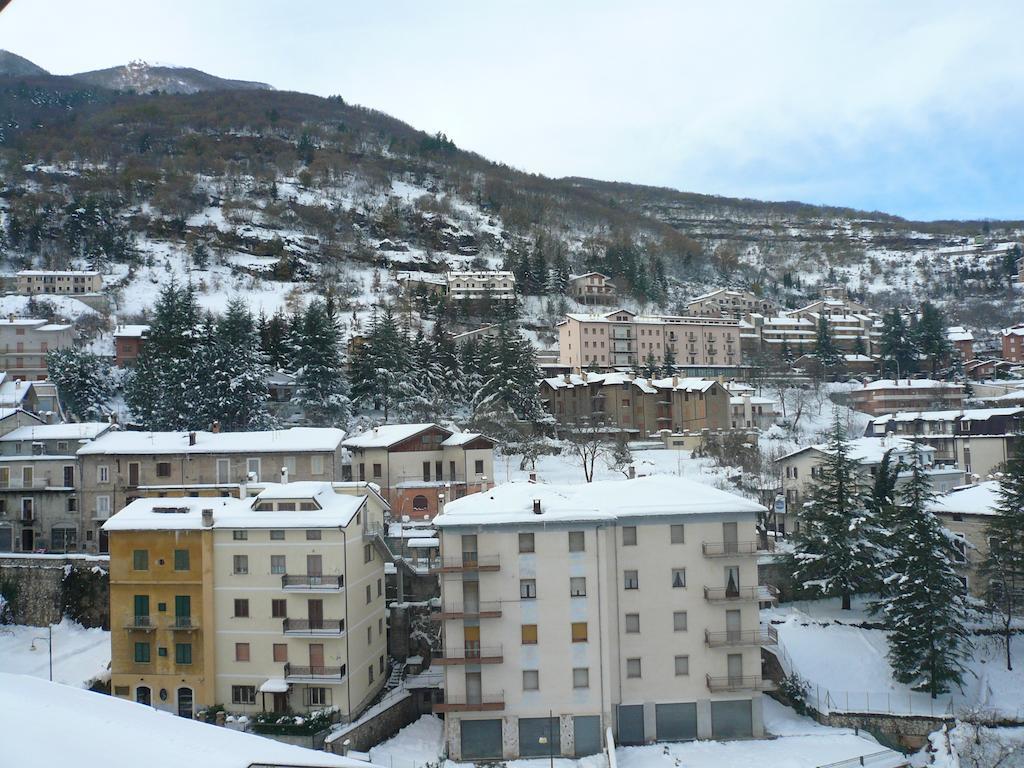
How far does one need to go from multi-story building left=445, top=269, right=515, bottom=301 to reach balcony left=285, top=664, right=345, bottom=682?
275 ft

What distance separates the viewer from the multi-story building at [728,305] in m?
123

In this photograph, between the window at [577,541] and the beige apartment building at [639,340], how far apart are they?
66.4 meters

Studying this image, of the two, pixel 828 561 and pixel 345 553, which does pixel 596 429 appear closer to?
pixel 828 561

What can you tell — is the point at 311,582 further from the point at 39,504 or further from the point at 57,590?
the point at 39,504

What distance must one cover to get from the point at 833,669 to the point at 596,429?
36.4m

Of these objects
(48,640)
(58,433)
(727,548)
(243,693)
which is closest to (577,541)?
(727,548)

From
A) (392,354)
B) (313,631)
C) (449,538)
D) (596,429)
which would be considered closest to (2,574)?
(313,631)

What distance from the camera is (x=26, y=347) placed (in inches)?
3059

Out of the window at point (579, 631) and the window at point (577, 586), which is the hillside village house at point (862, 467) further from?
the window at point (579, 631)

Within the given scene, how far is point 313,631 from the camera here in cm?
3177

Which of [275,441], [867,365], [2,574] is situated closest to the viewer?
[2,574]

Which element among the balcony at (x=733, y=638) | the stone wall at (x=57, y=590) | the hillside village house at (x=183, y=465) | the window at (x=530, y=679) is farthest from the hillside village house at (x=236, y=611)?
the balcony at (x=733, y=638)

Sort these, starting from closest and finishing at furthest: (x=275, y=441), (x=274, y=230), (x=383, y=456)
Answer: (x=275, y=441)
(x=383, y=456)
(x=274, y=230)

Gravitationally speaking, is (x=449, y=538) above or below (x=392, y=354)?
below
